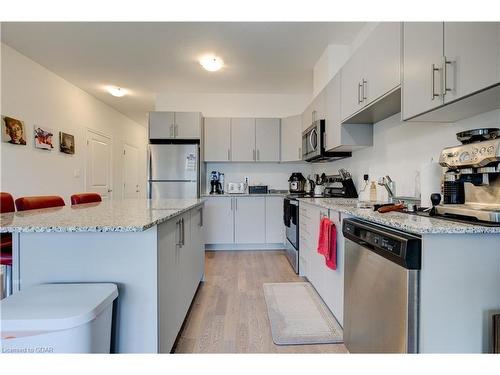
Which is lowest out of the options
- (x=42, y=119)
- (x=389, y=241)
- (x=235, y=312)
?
(x=235, y=312)

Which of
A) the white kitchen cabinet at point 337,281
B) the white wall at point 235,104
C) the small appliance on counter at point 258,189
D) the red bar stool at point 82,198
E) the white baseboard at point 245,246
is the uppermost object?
the white wall at point 235,104

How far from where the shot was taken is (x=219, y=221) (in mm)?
4191

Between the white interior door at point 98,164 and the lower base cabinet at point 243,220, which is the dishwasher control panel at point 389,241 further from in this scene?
the white interior door at point 98,164

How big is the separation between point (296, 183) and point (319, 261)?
2.07 metres

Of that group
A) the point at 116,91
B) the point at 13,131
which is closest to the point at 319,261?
the point at 13,131

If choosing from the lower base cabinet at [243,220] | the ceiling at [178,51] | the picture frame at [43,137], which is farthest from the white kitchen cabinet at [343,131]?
the picture frame at [43,137]

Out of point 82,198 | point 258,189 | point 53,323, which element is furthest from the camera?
point 258,189

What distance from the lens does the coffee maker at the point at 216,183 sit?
4.57 m

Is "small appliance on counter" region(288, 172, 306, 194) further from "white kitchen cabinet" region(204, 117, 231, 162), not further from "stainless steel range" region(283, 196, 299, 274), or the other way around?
"white kitchen cabinet" region(204, 117, 231, 162)

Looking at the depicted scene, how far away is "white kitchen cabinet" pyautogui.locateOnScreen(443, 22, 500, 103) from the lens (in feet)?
3.62

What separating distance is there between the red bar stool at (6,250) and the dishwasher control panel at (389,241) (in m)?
1.70

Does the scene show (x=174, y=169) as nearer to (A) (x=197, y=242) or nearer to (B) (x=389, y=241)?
(A) (x=197, y=242)

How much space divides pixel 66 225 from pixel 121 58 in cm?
302

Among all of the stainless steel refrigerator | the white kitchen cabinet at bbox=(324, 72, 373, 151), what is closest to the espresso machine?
the white kitchen cabinet at bbox=(324, 72, 373, 151)
